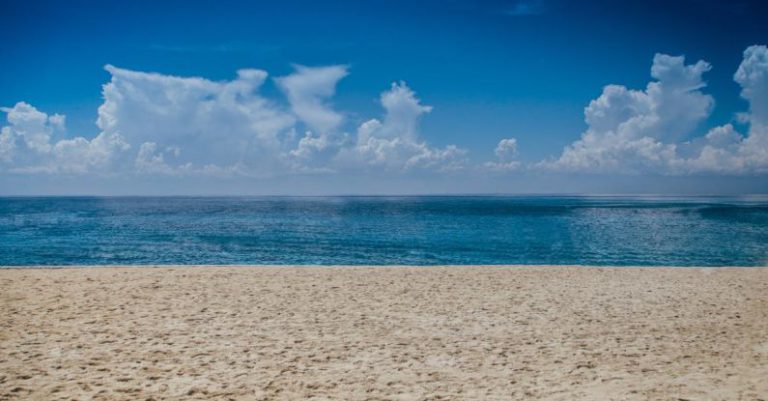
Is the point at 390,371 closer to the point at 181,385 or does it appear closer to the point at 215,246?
the point at 181,385

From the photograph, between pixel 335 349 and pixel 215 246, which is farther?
pixel 215 246

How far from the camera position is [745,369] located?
866 cm

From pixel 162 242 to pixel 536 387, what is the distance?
37.8 meters

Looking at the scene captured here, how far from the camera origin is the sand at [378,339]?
779cm

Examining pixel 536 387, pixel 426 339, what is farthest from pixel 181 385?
pixel 536 387

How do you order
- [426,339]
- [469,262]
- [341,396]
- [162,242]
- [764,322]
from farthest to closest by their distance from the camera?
[162,242]
[469,262]
[764,322]
[426,339]
[341,396]

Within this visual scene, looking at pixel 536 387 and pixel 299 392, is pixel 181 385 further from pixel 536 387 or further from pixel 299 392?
pixel 536 387

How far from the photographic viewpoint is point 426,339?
1058 cm

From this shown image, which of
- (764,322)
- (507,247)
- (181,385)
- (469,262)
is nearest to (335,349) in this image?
(181,385)

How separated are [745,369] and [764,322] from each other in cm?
472

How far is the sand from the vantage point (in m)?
7.79

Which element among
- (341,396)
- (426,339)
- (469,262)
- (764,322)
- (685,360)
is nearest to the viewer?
(341,396)

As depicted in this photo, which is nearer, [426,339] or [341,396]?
[341,396]

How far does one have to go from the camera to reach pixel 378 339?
1046 cm
